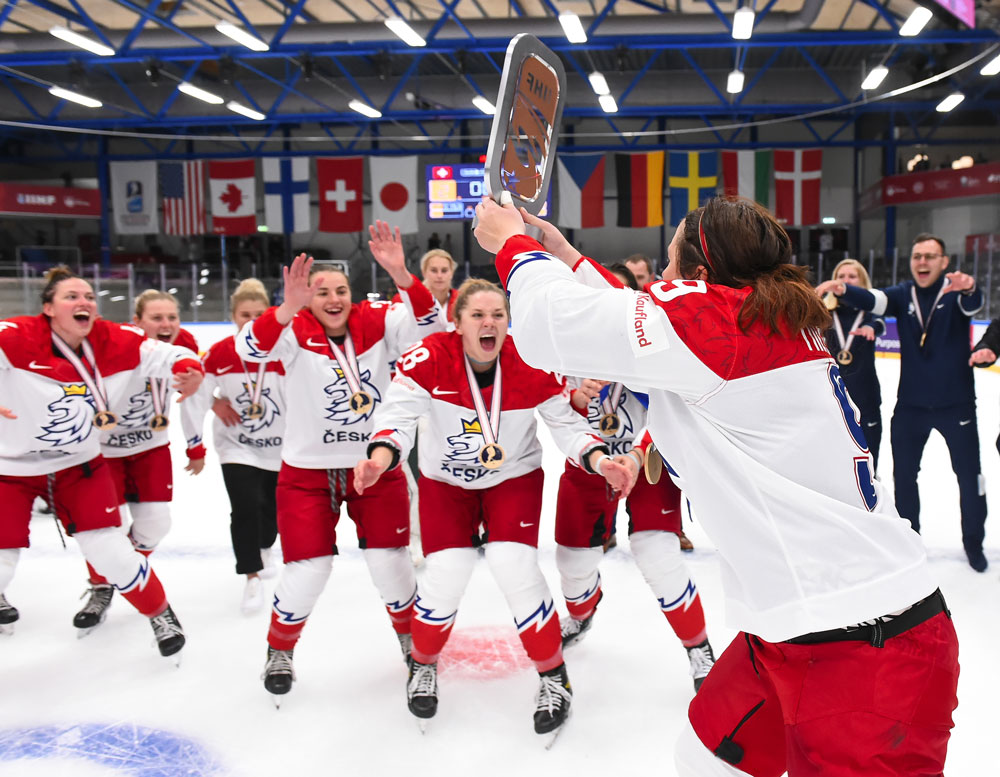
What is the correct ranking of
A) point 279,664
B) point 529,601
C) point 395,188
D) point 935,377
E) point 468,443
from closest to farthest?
point 529,601, point 468,443, point 279,664, point 935,377, point 395,188

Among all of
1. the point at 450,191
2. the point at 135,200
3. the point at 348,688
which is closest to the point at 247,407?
the point at 348,688

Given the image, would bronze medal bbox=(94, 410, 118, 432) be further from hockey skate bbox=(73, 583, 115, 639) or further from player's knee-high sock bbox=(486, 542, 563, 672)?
player's knee-high sock bbox=(486, 542, 563, 672)

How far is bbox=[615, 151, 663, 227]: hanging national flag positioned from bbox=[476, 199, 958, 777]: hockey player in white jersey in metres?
16.4

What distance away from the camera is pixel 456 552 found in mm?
2619

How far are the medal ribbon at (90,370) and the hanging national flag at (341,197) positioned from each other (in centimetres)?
1502

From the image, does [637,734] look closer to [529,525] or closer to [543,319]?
[529,525]

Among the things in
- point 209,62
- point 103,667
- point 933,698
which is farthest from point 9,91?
point 933,698

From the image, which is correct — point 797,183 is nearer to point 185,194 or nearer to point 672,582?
point 185,194

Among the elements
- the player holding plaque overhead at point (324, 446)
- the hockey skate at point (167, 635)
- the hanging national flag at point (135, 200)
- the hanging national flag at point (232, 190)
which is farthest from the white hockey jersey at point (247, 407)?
the hanging national flag at point (135, 200)

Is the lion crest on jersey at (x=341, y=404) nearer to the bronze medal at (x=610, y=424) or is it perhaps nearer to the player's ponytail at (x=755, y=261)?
the bronze medal at (x=610, y=424)

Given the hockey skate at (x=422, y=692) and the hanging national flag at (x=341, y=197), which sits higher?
the hanging national flag at (x=341, y=197)

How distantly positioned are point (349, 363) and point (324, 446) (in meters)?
0.32

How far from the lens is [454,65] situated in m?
16.2

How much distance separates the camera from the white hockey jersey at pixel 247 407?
3676mm
